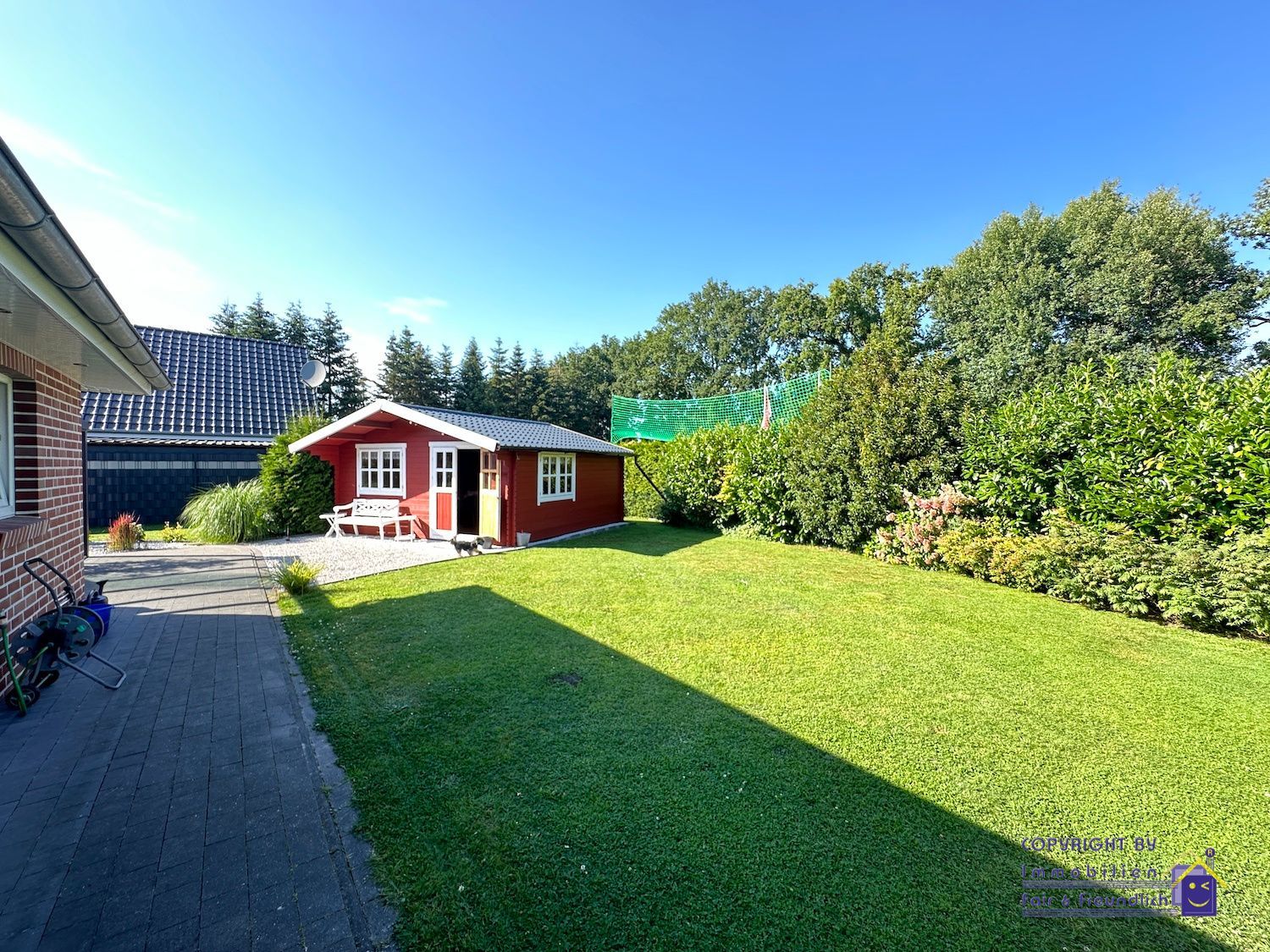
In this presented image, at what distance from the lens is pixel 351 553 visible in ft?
29.8

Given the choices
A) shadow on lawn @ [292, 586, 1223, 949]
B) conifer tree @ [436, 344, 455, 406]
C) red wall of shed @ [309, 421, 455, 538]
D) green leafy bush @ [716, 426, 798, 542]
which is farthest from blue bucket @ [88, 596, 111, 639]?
conifer tree @ [436, 344, 455, 406]

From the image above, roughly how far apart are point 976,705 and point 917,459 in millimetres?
6347

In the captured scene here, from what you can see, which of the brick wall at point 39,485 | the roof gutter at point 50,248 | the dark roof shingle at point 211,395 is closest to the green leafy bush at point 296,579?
the brick wall at point 39,485

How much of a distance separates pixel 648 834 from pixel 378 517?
34.0 ft

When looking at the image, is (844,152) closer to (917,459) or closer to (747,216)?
(747,216)

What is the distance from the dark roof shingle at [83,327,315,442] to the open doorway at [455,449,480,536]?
6.43 metres

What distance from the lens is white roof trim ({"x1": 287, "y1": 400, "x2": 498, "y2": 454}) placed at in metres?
9.02

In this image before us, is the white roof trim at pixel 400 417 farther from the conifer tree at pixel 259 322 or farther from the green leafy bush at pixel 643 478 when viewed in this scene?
the conifer tree at pixel 259 322

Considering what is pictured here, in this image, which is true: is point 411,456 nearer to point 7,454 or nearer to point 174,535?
point 174,535

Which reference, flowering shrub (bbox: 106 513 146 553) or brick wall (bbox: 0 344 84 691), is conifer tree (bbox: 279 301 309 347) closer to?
flowering shrub (bbox: 106 513 146 553)

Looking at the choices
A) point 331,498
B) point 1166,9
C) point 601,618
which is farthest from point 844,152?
point 331,498

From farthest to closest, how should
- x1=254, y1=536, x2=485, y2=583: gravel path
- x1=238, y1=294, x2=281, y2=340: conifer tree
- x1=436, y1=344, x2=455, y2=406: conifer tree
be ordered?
x1=436, y1=344, x2=455, y2=406: conifer tree → x1=238, y1=294, x2=281, y2=340: conifer tree → x1=254, y1=536, x2=485, y2=583: gravel path

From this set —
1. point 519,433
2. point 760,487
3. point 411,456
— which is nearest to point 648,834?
point 519,433

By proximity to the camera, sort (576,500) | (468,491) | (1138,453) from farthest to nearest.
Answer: (576,500), (468,491), (1138,453)
